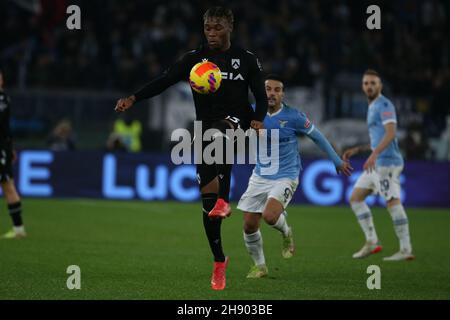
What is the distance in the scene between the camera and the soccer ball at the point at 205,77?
27.5 ft

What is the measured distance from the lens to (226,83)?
8.56m

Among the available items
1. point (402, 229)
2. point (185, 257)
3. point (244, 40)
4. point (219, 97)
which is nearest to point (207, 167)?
point (219, 97)

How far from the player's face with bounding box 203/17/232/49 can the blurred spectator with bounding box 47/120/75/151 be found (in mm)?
12183

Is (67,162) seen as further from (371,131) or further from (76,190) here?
(371,131)

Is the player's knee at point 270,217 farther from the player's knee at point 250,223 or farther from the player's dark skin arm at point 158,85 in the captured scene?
the player's dark skin arm at point 158,85

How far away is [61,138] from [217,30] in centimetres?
1243

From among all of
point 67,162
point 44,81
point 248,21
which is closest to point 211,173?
point 67,162

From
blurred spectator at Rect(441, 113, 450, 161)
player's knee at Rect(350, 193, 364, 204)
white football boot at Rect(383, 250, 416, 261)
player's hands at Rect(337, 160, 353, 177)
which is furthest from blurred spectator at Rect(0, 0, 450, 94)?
player's hands at Rect(337, 160, 353, 177)

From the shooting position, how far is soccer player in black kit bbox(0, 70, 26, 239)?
42.3 feet

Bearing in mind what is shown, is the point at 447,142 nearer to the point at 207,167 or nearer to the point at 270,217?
the point at 270,217

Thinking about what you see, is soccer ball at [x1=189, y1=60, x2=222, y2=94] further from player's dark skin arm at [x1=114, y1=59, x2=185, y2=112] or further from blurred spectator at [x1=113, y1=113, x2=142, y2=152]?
blurred spectator at [x1=113, y1=113, x2=142, y2=152]

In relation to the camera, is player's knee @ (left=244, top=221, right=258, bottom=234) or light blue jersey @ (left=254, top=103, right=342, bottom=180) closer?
player's knee @ (left=244, top=221, right=258, bottom=234)

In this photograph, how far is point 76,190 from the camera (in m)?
20.0

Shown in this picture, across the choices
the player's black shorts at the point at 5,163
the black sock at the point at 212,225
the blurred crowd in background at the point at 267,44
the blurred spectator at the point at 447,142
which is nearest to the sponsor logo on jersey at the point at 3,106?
the player's black shorts at the point at 5,163
